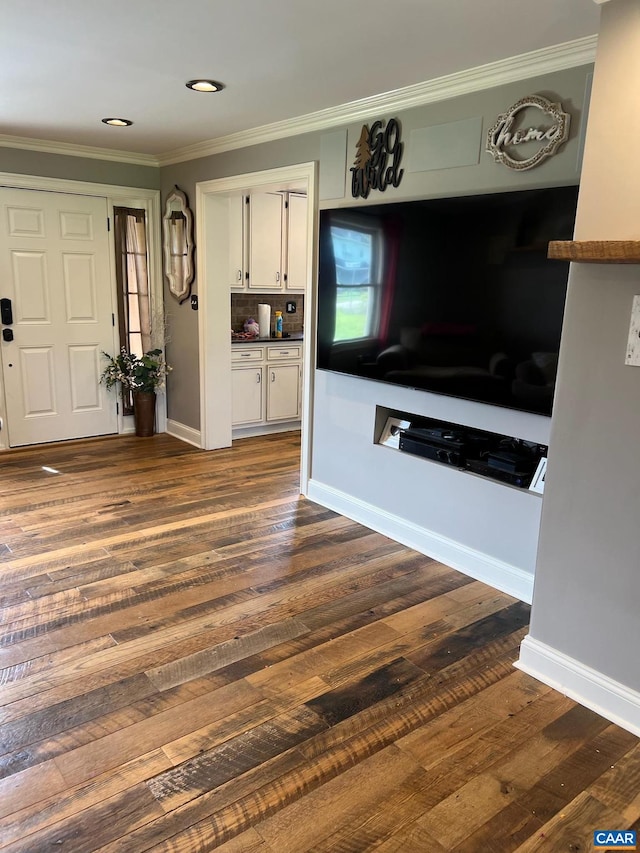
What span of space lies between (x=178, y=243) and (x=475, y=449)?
3.29m

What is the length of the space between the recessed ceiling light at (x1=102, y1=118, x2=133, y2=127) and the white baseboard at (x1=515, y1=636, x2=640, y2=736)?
3.86m

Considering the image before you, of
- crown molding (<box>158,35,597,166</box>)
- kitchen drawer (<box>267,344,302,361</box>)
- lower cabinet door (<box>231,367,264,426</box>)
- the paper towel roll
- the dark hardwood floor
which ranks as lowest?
the dark hardwood floor

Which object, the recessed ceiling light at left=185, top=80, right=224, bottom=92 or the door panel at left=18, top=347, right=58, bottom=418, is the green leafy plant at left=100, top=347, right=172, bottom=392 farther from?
the recessed ceiling light at left=185, top=80, right=224, bottom=92

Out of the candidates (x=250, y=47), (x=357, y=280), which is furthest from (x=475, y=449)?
(x=250, y=47)

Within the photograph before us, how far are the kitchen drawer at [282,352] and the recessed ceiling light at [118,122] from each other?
2179 mm

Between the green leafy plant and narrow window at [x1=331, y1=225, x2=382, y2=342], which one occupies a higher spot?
narrow window at [x1=331, y1=225, x2=382, y2=342]

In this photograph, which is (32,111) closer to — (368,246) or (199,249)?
(199,249)

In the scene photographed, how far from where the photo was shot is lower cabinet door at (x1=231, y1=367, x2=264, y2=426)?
5543 mm

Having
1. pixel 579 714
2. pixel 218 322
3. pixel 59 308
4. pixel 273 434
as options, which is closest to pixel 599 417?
pixel 579 714

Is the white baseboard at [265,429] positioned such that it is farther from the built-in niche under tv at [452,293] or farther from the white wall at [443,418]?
the built-in niche under tv at [452,293]

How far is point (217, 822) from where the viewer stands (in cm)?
171

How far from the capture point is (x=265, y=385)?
574 centimetres

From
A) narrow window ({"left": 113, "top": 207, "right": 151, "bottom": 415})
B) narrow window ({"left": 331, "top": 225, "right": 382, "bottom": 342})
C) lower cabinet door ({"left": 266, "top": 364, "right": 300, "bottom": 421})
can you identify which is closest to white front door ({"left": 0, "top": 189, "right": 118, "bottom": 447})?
narrow window ({"left": 113, "top": 207, "right": 151, "bottom": 415})

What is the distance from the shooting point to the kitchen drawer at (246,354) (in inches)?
215
